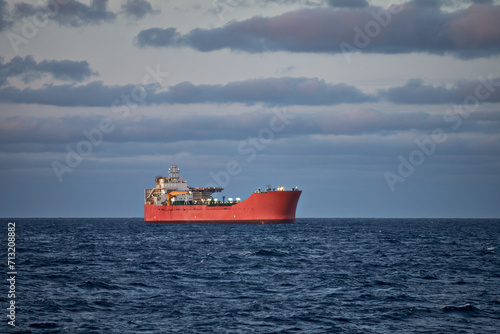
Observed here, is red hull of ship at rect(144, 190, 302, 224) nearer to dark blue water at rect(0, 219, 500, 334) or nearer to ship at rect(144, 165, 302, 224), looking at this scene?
ship at rect(144, 165, 302, 224)

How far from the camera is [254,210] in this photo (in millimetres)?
110188

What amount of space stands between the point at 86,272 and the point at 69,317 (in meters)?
15.7

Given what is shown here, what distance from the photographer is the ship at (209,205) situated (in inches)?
4309

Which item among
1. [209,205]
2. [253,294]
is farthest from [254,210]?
[253,294]

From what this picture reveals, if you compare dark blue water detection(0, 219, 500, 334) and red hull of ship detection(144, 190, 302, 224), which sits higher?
red hull of ship detection(144, 190, 302, 224)

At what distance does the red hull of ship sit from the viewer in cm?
10881

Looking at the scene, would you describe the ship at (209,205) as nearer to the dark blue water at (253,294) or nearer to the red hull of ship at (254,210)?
the red hull of ship at (254,210)

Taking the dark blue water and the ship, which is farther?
the ship

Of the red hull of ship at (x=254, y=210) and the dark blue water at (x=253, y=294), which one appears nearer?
the dark blue water at (x=253, y=294)

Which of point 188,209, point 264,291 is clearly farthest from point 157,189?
point 264,291

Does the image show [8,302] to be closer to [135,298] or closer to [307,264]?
[135,298]

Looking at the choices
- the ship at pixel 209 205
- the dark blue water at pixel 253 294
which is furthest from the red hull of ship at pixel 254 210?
the dark blue water at pixel 253 294

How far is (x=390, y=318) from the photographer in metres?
26.3

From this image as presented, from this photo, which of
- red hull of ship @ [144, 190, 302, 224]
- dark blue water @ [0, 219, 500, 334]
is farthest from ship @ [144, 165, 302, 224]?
dark blue water @ [0, 219, 500, 334]
